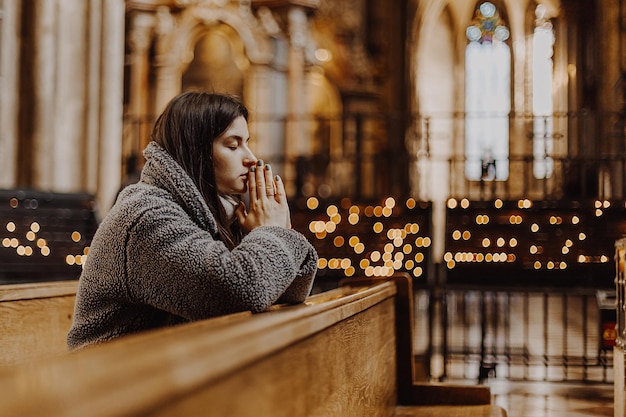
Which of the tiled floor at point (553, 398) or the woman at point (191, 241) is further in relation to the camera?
the tiled floor at point (553, 398)

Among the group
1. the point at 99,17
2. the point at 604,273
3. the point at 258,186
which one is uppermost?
the point at 99,17

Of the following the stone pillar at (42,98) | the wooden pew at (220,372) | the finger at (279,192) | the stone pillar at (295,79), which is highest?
the stone pillar at (295,79)

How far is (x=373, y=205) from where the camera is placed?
934 cm

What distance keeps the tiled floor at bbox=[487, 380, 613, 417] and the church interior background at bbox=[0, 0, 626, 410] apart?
0.72ft

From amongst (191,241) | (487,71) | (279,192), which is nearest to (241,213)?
(279,192)

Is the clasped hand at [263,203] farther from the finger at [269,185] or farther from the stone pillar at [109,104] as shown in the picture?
the stone pillar at [109,104]

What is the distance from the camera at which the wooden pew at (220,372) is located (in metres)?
0.66

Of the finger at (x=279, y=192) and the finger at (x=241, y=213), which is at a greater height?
the finger at (x=279, y=192)

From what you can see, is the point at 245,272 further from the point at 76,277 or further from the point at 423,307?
the point at 423,307

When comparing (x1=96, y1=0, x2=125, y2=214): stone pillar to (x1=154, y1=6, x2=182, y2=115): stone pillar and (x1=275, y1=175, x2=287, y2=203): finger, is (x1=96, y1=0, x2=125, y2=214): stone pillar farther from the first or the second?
(x1=154, y1=6, x2=182, y2=115): stone pillar

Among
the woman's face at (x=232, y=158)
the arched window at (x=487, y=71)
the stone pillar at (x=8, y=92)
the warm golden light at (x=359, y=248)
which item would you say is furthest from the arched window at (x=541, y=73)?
the woman's face at (x=232, y=158)

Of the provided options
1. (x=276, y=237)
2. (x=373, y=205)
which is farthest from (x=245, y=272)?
(x=373, y=205)

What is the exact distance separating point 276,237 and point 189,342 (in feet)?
3.90

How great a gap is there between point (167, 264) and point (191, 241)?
0.24 feet
